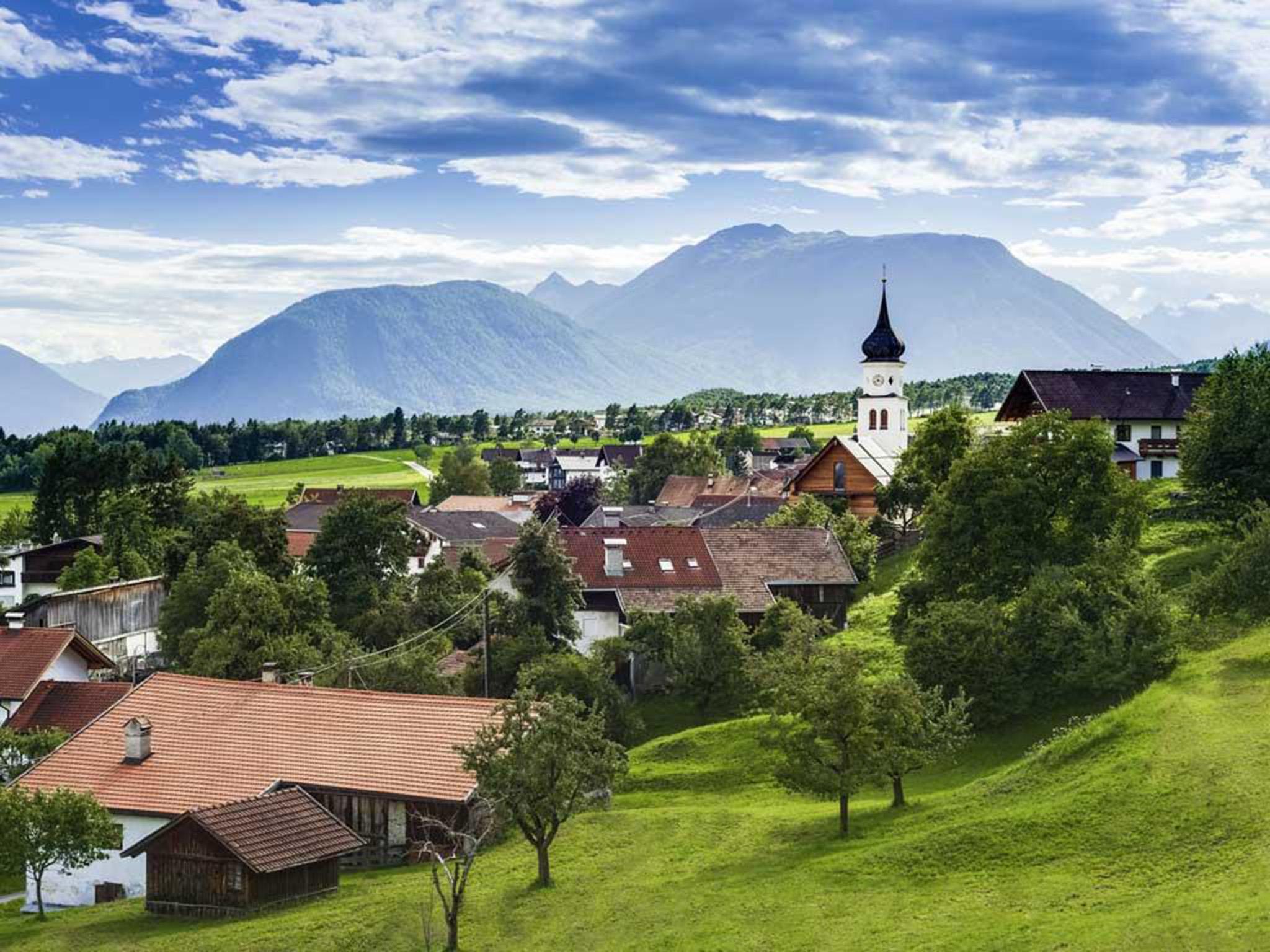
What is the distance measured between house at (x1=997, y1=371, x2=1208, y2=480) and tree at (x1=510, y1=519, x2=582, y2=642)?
42.0 metres

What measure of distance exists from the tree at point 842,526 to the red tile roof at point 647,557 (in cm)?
A: 795

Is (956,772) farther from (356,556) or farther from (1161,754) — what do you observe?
(356,556)

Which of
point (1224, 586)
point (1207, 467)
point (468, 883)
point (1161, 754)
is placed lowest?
point (468, 883)

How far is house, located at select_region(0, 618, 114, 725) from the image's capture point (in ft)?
203

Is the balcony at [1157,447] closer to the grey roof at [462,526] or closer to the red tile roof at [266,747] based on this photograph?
the grey roof at [462,526]

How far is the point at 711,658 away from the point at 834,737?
19.1 m

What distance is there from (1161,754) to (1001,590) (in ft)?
59.9

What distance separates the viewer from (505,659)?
6247 cm

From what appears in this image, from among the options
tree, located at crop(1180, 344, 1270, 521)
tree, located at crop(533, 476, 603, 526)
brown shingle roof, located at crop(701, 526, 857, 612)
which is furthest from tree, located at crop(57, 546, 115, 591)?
tree, located at crop(1180, 344, 1270, 521)

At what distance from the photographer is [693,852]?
134 ft

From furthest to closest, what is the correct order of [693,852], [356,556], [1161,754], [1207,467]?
[356,556] → [1207,467] → [693,852] → [1161,754]

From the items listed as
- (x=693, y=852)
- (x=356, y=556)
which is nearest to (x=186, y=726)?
(x=693, y=852)

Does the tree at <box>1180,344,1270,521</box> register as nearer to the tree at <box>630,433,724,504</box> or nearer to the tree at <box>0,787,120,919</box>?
the tree at <box>0,787,120,919</box>

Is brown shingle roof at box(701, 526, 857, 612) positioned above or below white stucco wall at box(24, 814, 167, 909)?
above
